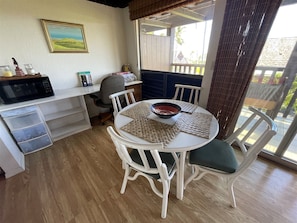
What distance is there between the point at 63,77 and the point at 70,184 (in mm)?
1816

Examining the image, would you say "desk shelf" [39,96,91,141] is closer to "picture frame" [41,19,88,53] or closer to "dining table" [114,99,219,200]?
"picture frame" [41,19,88,53]

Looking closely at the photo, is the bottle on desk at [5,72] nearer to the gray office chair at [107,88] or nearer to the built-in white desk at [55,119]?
the built-in white desk at [55,119]

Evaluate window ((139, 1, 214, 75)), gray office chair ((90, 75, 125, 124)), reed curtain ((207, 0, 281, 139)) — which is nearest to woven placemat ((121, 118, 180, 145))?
reed curtain ((207, 0, 281, 139))

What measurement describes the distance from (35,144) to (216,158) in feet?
7.84

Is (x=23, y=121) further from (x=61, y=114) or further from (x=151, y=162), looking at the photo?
(x=151, y=162)

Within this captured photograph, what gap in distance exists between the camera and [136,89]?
285 cm

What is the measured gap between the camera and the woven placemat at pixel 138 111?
130 centimetres

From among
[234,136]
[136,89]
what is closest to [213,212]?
[234,136]

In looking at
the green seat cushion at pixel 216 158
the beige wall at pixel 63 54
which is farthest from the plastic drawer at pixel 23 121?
the green seat cushion at pixel 216 158

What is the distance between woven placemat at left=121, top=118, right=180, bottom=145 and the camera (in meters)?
0.95

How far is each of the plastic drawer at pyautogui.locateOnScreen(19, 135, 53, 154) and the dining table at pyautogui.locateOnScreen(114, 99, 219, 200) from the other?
Answer: 4.87 ft

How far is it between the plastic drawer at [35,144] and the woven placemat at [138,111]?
4.90ft

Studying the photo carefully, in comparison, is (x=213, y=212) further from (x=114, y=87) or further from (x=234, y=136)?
(x=114, y=87)

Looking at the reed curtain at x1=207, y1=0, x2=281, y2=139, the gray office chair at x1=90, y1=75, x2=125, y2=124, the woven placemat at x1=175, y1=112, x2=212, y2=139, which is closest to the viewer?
the woven placemat at x1=175, y1=112, x2=212, y2=139
